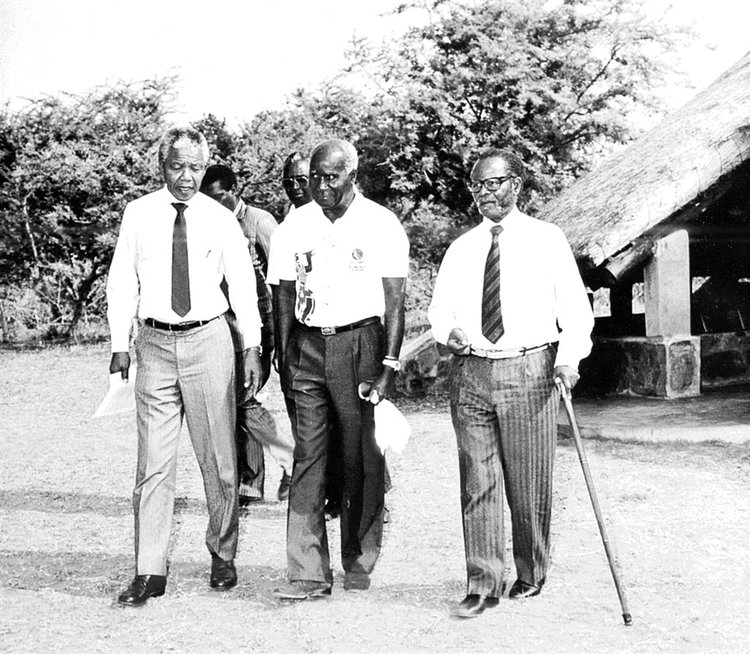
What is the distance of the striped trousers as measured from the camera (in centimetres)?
460

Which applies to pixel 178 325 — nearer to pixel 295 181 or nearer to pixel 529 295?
pixel 529 295

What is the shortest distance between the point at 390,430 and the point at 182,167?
1587 mm

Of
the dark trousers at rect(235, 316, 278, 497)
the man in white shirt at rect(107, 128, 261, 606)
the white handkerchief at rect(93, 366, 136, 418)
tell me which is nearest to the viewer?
the man in white shirt at rect(107, 128, 261, 606)

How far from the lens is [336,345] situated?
4883 millimetres

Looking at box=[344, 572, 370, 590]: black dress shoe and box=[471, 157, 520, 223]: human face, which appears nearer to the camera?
box=[471, 157, 520, 223]: human face

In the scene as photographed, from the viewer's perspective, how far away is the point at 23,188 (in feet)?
70.3

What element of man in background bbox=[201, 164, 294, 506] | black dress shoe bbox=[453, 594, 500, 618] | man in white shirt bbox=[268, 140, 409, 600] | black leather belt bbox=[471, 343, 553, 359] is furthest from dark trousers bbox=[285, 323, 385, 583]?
man in background bbox=[201, 164, 294, 506]

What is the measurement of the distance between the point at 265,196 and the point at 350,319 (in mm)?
18105

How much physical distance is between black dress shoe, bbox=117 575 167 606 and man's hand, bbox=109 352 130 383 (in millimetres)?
981

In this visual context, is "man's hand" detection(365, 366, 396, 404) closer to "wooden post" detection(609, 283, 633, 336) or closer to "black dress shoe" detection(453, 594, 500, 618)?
"black dress shoe" detection(453, 594, 500, 618)

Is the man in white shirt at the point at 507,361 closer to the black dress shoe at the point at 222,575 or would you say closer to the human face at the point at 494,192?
the human face at the point at 494,192

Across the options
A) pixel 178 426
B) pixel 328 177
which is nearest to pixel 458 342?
pixel 328 177

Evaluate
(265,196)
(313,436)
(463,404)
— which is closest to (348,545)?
(313,436)

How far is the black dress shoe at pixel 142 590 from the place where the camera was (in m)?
4.77
